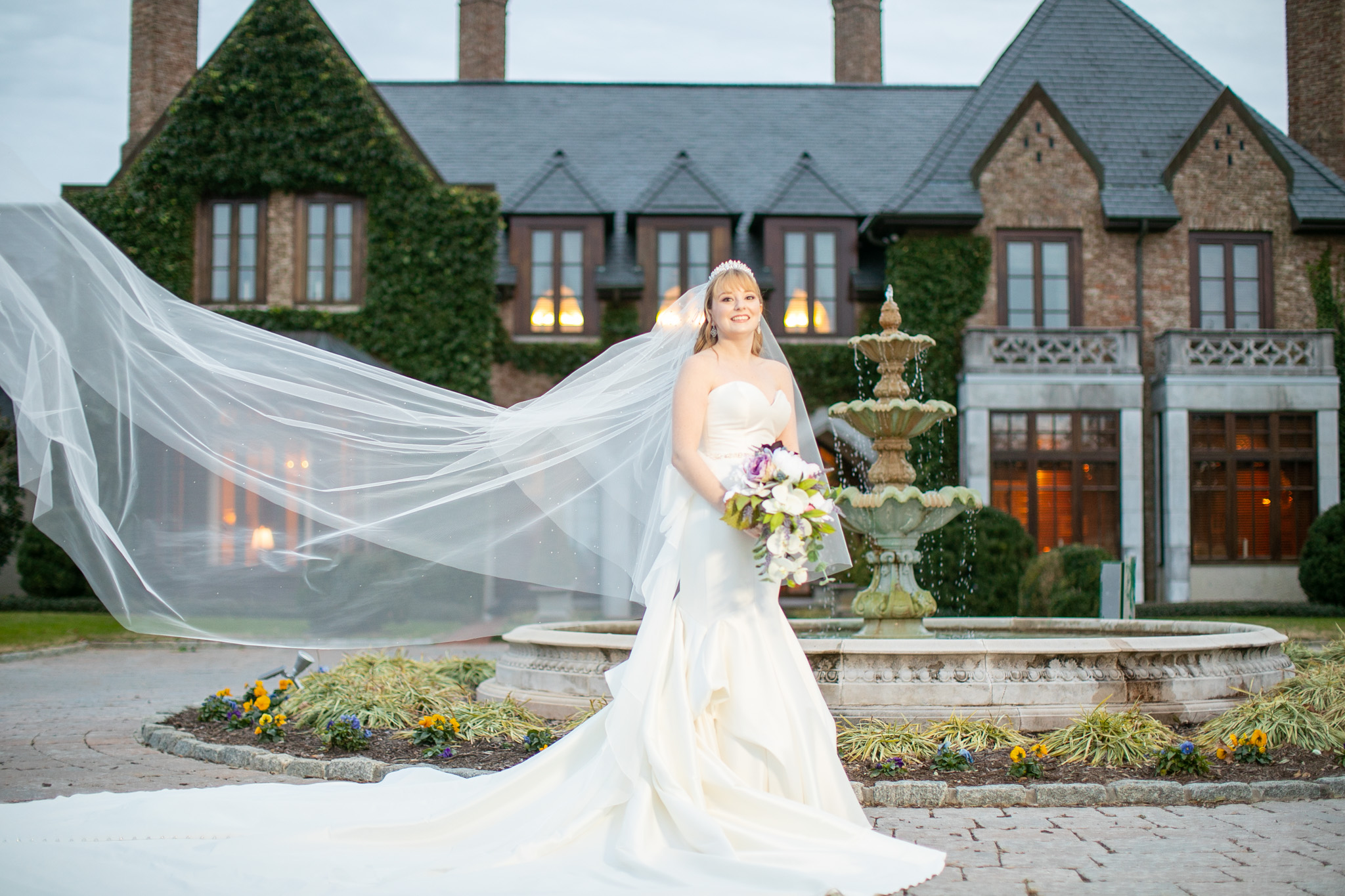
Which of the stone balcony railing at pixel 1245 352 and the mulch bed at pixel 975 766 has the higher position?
the stone balcony railing at pixel 1245 352

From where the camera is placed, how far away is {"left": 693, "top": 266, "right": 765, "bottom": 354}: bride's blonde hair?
17.1 feet

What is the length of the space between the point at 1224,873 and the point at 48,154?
6201mm

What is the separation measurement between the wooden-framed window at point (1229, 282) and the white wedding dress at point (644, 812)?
2073cm

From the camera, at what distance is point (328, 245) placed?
22547mm

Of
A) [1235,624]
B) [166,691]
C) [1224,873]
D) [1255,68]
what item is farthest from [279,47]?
[1255,68]

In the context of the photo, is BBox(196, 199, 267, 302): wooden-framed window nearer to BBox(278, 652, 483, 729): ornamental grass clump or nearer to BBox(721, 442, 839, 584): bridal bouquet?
BBox(278, 652, 483, 729): ornamental grass clump

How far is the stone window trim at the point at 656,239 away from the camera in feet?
76.6

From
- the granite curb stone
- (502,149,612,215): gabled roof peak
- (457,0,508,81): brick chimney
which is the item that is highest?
(457,0,508,81): brick chimney

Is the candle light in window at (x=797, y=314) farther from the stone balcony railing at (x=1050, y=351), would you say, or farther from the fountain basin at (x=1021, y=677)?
the fountain basin at (x=1021, y=677)

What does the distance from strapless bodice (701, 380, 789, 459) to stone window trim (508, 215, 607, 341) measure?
18342 millimetres

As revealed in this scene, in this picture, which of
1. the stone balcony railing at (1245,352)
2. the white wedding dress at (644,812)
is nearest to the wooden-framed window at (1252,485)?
the stone balcony railing at (1245,352)

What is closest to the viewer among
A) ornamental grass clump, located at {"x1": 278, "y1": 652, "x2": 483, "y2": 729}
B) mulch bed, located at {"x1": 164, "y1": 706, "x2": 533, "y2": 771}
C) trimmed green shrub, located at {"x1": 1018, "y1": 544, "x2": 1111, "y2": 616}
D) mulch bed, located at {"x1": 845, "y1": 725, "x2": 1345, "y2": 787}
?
mulch bed, located at {"x1": 845, "y1": 725, "x2": 1345, "y2": 787}

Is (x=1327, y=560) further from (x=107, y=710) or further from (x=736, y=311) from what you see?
(x=107, y=710)

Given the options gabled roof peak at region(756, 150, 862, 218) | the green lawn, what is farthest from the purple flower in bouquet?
gabled roof peak at region(756, 150, 862, 218)
